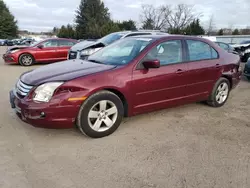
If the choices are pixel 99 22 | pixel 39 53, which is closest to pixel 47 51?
pixel 39 53

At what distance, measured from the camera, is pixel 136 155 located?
3127 mm

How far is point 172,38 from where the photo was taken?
432 centimetres

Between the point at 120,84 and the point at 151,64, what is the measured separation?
58 centimetres

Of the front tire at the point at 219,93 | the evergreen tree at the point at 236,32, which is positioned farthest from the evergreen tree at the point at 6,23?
the front tire at the point at 219,93

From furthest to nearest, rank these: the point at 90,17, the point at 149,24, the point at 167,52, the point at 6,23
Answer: the point at 149,24
the point at 6,23
the point at 90,17
the point at 167,52

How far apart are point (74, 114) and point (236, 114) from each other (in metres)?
3.21

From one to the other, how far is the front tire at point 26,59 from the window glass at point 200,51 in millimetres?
9283

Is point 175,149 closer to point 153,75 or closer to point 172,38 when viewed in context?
point 153,75

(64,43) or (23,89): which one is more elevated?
(64,43)

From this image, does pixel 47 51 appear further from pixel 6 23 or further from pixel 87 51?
pixel 6 23

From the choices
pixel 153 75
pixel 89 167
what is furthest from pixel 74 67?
pixel 89 167

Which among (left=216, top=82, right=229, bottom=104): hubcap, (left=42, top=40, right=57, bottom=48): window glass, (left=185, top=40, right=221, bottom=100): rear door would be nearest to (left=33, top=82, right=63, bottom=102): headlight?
(left=185, top=40, right=221, bottom=100): rear door

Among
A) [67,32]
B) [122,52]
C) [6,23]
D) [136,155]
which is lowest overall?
[136,155]

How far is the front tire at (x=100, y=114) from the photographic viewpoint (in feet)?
11.1
